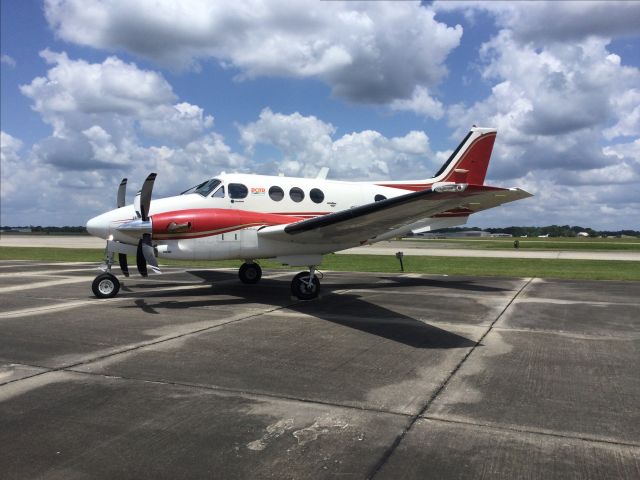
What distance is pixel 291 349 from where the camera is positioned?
7746mm

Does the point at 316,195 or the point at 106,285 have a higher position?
the point at 316,195

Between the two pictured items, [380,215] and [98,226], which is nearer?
[380,215]

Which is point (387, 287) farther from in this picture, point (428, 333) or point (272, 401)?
point (272, 401)

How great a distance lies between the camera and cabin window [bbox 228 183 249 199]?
13492 mm

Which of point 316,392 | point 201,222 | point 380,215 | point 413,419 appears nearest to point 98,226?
point 201,222

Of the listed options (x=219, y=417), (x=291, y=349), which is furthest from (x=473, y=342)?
(x=219, y=417)

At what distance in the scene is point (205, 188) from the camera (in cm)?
1339

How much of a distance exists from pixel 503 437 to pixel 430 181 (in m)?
14.4

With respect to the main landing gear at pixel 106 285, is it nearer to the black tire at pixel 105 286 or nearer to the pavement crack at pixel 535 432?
the black tire at pixel 105 286

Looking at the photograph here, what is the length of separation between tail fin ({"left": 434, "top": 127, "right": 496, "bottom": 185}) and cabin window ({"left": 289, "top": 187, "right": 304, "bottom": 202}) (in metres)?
6.08

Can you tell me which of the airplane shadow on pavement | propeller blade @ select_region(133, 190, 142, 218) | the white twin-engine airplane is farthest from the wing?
propeller blade @ select_region(133, 190, 142, 218)

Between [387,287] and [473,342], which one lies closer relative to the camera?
[473,342]

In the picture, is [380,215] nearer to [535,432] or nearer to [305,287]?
[305,287]

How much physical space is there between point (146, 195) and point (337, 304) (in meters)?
5.46
